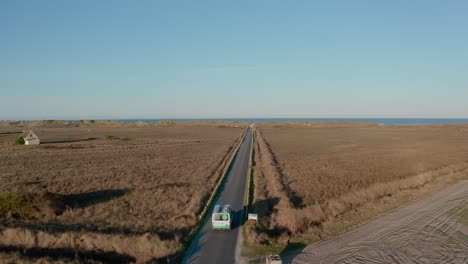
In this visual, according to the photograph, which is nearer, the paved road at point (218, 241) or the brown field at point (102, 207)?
the paved road at point (218, 241)

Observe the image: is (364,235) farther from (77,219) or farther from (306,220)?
(77,219)

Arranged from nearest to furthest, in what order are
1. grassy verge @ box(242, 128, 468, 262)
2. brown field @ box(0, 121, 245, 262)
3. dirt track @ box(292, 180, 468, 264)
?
brown field @ box(0, 121, 245, 262) < dirt track @ box(292, 180, 468, 264) < grassy verge @ box(242, 128, 468, 262)

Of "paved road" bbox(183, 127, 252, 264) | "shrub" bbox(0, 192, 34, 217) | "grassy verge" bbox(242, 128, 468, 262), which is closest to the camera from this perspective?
"paved road" bbox(183, 127, 252, 264)

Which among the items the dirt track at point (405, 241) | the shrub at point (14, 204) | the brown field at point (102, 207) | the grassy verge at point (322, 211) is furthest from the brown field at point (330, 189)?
the shrub at point (14, 204)

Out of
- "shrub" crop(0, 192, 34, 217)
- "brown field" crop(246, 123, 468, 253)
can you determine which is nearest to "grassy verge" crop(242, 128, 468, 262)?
"brown field" crop(246, 123, 468, 253)

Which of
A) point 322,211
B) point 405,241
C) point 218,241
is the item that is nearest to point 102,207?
point 218,241

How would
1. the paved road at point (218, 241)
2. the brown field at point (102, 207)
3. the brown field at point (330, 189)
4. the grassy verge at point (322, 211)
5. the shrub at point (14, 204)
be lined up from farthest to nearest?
the shrub at point (14, 204) < the brown field at point (330, 189) < the grassy verge at point (322, 211) < the brown field at point (102, 207) < the paved road at point (218, 241)

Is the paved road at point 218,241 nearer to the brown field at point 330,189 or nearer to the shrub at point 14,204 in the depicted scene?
the brown field at point 330,189

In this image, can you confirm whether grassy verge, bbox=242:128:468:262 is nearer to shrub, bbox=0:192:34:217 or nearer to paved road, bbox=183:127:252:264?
paved road, bbox=183:127:252:264
